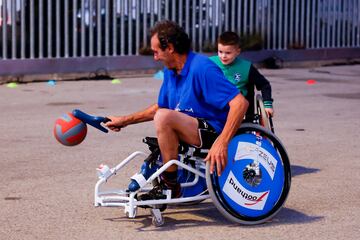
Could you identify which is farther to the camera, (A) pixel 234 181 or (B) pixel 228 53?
(B) pixel 228 53

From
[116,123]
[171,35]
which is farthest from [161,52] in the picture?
[116,123]

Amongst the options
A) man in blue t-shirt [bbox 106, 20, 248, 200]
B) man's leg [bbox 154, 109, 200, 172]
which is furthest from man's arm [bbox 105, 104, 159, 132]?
man's leg [bbox 154, 109, 200, 172]

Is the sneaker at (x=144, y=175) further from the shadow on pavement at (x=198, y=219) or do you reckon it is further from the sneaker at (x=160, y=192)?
the shadow on pavement at (x=198, y=219)

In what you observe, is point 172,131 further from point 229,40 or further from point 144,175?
point 229,40

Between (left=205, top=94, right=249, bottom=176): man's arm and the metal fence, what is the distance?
10.8m

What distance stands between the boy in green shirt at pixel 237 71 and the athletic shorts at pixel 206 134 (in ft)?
4.08

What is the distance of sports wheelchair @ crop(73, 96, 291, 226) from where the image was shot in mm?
6383

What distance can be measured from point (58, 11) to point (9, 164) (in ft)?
29.3

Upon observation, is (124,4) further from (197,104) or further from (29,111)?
(197,104)

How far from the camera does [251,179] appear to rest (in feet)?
21.3

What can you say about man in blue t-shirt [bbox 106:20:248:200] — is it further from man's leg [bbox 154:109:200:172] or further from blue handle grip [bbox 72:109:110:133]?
blue handle grip [bbox 72:109:110:133]

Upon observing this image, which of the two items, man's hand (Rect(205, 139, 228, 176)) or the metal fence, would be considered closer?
man's hand (Rect(205, 139, 228, 176))

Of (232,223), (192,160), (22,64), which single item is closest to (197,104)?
(192,160)

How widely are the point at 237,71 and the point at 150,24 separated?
36.9ft
